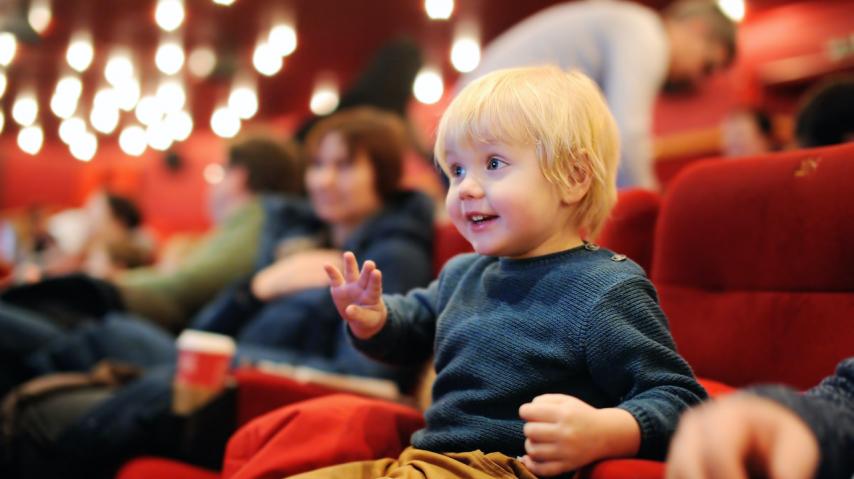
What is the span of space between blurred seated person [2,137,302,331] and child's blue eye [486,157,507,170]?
6.13ft

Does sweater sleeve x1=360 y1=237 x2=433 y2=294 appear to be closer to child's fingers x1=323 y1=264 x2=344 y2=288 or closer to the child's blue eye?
child's fingers x1=323 y1=264 x2=344 y2=288

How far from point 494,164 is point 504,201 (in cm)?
6

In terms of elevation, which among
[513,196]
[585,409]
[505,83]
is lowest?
[585,409]

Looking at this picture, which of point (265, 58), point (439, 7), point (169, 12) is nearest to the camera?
point (439, 7)

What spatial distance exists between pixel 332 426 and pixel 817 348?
0.75m

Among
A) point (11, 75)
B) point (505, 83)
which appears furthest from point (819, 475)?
point (11, 75)

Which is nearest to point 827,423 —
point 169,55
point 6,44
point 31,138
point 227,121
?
point 6,44

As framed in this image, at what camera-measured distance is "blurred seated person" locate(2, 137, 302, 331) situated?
2.46 m

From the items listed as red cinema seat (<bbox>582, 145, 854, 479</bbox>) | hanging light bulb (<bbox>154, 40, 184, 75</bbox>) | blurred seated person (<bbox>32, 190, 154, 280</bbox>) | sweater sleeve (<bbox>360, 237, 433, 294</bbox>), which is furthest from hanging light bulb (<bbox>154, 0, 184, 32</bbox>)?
red cinema seat (<bbox>582, 145, 854, 479</bbox>)

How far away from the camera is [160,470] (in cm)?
153

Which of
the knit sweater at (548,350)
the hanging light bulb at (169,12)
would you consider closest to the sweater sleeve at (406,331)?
the knit sweater at (548,350)

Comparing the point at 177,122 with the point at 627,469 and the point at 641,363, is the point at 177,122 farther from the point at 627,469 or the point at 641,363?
the point at 627,469

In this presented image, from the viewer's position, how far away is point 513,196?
1026 millimetres

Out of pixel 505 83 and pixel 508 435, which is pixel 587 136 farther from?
pixel 508 435
